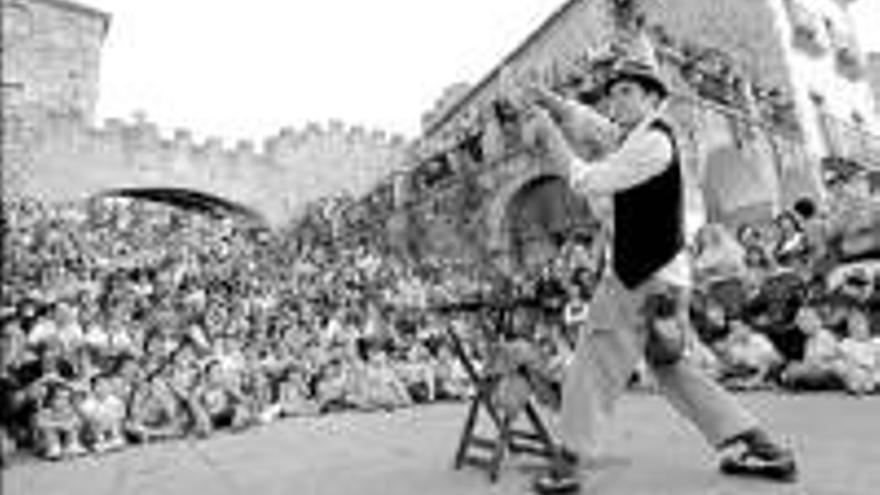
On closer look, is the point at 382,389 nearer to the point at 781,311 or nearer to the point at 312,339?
the point at 312,339

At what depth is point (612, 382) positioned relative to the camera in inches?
126

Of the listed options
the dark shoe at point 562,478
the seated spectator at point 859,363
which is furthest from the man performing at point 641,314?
the seated spectator at point 859,363

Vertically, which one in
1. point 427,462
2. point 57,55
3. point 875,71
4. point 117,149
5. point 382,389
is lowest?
point 427,462

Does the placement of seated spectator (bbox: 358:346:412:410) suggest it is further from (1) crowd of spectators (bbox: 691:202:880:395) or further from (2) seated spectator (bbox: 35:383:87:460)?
(1) crowd of spectators (bbox: 691:202:880:395)

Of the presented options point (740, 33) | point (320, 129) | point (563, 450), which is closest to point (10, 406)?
point (563, 450)

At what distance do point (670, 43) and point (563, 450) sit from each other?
15.8 m

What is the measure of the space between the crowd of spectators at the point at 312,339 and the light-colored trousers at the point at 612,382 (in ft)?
1.88

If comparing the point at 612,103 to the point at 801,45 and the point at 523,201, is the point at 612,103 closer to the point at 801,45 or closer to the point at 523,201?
the point at 523,201

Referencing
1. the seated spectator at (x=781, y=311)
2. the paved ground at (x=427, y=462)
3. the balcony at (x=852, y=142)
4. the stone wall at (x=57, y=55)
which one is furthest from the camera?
the stone wall at (x=57, y=55)

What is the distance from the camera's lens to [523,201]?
20.3 meters

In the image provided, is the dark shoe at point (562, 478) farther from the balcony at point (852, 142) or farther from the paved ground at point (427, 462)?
the balcony at point (852, 142)

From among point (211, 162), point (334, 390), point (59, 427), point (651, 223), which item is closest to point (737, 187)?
point (334, 390)

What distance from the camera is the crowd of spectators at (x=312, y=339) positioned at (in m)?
6.93

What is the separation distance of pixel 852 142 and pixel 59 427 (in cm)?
2156
